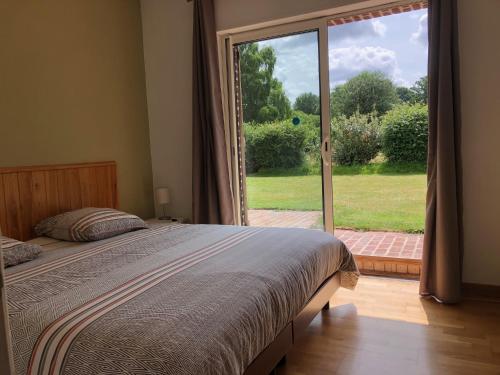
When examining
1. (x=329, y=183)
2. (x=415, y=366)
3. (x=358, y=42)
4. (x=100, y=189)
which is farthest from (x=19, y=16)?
(x=358, y=42)

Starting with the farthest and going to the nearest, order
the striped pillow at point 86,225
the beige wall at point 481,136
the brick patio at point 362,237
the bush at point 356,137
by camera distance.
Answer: the bush at point 356,137, the brick patio at point 362,237, the beige wall at point 481,136, the striped pillow at point 86,225

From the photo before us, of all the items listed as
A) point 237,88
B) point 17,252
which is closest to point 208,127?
point 237,88

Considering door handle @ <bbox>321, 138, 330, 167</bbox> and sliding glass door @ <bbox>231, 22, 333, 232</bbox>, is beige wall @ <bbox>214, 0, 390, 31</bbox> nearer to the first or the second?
sliding glass door @ <bbox>231, 22, 333, 232</bbox>

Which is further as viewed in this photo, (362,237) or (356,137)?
(356,137)

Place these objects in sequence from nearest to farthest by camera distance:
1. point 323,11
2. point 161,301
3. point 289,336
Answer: point 161,301
point 289,336
point 323,11

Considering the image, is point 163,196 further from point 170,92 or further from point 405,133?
point 405,133

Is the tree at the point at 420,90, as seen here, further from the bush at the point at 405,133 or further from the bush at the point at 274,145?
the bush at the point at 274,145

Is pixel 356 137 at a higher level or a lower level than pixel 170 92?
lower

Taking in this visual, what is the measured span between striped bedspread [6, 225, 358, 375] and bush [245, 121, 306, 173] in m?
1.26

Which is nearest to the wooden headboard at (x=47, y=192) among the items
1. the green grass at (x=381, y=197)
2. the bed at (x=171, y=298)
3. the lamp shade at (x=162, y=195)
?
the bed at (x=171, y=298)

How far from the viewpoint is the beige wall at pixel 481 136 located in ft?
8.93

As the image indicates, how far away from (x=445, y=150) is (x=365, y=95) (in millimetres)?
3361

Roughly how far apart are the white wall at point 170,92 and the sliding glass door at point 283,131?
0.50m

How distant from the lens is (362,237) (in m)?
4.99
